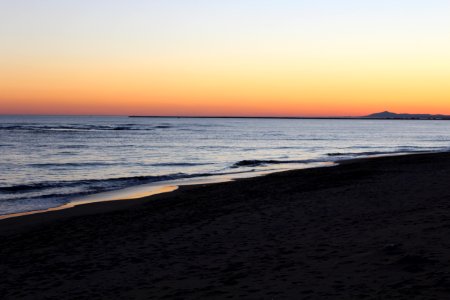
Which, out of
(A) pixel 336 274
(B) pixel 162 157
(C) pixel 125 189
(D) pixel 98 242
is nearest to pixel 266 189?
(C) pixel 125 189

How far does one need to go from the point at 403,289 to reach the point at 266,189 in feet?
42.8

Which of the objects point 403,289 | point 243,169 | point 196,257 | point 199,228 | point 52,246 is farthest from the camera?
point 243,169

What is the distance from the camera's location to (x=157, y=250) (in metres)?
9.70

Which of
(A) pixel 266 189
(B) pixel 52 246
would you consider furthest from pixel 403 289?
(A) pixel 266 189

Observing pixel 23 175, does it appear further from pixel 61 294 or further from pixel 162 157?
pixel 61 294

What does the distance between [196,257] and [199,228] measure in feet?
9.13

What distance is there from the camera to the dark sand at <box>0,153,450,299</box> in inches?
272

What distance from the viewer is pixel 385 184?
61.9 feet

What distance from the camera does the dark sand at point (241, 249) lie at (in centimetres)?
691

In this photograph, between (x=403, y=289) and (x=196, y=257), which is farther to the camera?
(x=196, y=257)

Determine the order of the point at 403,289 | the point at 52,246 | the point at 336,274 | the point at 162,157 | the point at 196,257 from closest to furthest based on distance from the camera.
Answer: the point at 403,289 < the point at 336,274 < the point at 196,257 < the point at 52,246 < the point at 162,157

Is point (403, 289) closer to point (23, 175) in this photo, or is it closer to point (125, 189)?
point (125, 189)

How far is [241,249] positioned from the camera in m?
9.33

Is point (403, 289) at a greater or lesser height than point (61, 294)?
greater
